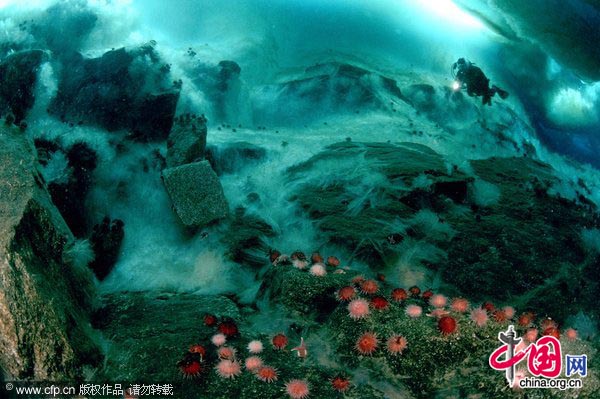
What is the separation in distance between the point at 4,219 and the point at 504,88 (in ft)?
90.2

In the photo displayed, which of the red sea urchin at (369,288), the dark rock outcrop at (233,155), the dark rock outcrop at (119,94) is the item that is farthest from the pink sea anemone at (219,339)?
Answer: the dark rock outcrop at (119,94)

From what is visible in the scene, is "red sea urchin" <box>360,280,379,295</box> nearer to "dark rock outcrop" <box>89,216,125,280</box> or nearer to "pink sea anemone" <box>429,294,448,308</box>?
"pink sea anemone" <box>429,294,448,308</box>

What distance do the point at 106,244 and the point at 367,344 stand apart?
29.0ft

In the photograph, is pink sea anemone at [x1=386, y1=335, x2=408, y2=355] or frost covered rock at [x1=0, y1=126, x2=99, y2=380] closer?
frost covered rock at [x1=0, y1=126, x2=99, y2=380]

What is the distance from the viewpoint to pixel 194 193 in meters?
12.5

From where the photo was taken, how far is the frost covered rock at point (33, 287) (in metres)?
6.00

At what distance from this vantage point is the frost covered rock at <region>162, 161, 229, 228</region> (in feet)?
40.7

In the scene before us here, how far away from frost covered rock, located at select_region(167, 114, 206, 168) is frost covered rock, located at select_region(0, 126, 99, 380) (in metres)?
5.70

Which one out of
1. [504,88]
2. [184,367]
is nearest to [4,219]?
[184,367]

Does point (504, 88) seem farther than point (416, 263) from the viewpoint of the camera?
Yes

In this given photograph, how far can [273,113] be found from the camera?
19594 millimetres

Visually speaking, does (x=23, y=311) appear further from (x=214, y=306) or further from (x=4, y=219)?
(x=214, y=306)

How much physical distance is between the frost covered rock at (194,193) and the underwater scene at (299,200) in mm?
71

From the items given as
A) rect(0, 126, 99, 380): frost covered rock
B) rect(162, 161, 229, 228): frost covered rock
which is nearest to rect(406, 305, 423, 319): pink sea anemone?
rect(0, 126, 99, 380): frost covered rock
